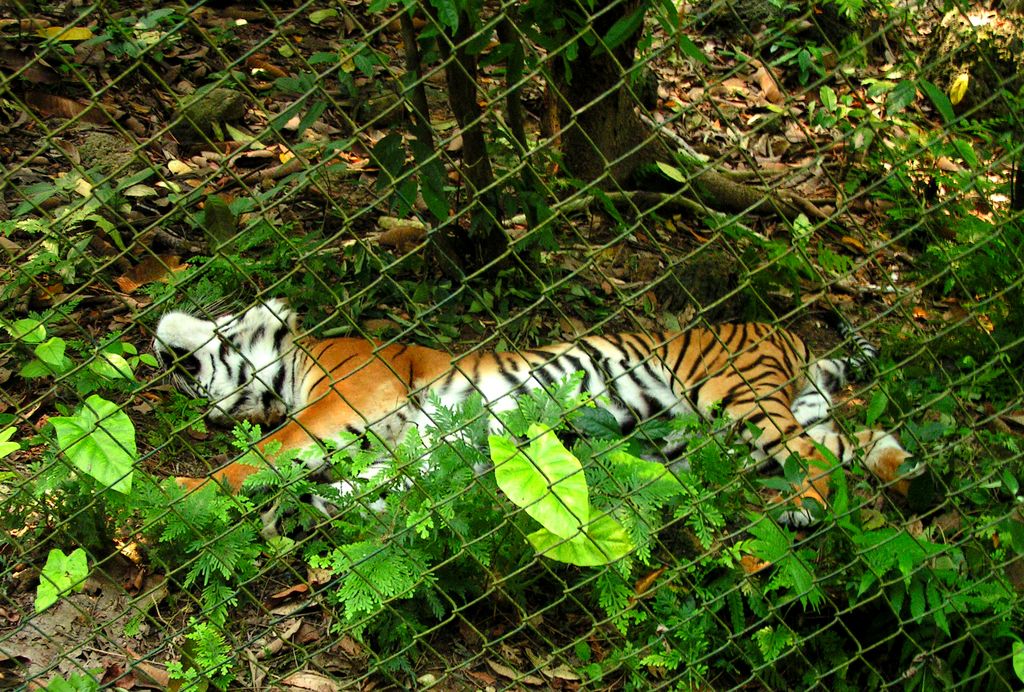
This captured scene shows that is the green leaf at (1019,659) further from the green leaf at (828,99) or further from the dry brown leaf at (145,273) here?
the green leaf at (828,99)

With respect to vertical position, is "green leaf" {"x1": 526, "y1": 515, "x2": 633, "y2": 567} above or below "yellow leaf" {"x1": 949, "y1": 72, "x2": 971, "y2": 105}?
above

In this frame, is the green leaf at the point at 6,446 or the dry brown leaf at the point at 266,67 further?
the dry brown leaf at the point at 266,67

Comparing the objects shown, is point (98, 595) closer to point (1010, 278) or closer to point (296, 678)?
point (296, 678)

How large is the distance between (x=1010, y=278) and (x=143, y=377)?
3.50m

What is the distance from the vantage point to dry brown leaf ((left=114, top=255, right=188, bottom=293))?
4.20 meters

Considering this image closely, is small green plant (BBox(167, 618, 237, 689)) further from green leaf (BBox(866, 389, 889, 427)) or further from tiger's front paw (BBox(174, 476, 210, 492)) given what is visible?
green leaf (BBox(866, 389, 889, 427))

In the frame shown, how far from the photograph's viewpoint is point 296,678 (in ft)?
8.60

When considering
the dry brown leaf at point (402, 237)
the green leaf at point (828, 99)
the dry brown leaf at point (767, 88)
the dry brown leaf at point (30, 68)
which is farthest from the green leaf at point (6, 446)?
the dry brown leaf at point (767, 88)

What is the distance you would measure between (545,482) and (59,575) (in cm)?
124

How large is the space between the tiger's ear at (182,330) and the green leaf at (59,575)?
1.46 metres

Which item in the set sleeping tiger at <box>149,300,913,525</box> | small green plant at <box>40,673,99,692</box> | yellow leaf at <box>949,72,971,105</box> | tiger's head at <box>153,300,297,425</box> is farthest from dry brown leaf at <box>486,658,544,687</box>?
yellow leaf at <box>949,72,971,105</box>

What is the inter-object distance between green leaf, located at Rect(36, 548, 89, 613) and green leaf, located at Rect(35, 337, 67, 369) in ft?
1.70

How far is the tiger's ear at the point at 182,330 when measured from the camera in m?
3.78

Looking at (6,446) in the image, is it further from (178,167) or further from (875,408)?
(875,408)
